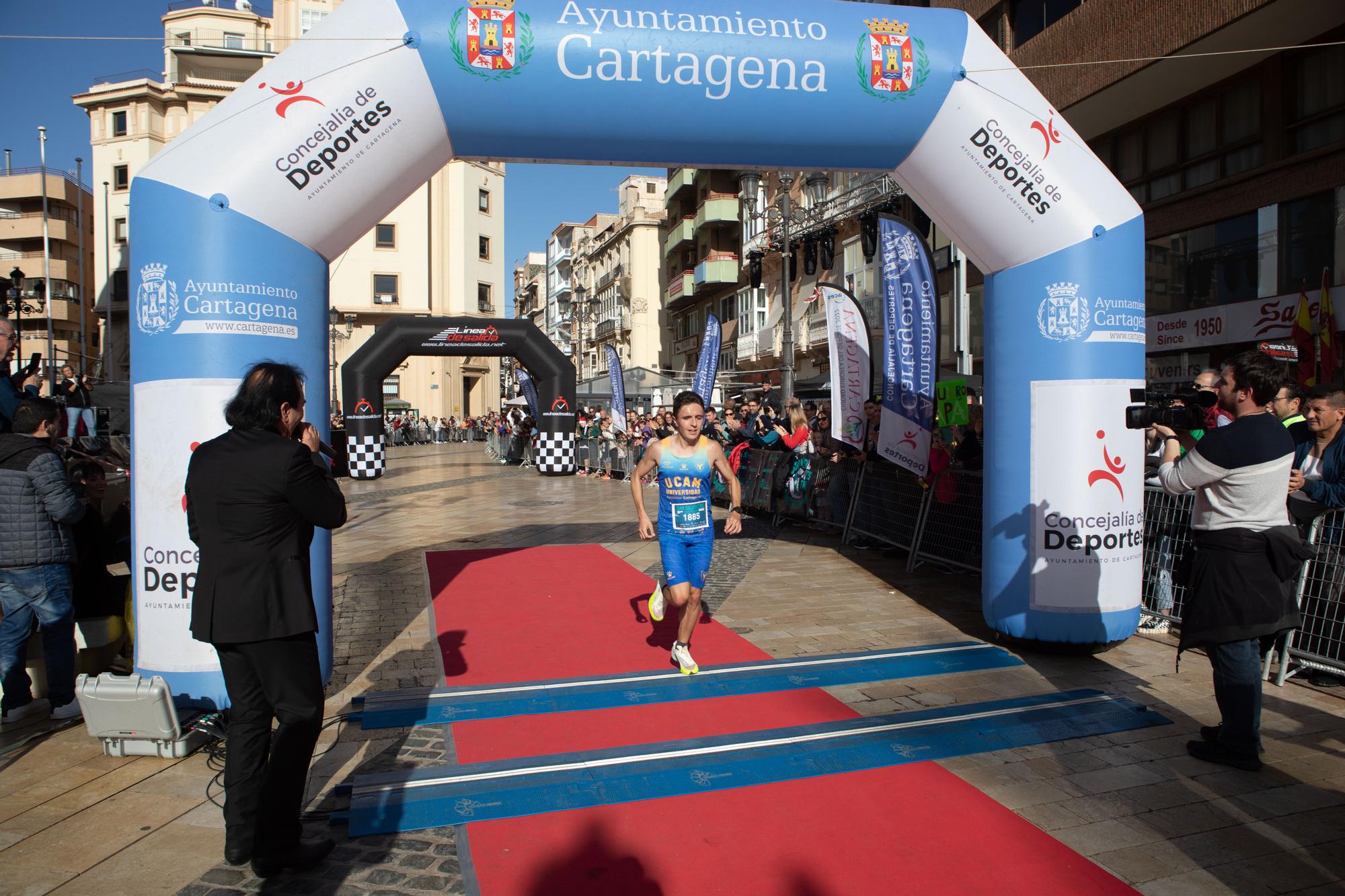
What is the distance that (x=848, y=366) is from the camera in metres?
10.3

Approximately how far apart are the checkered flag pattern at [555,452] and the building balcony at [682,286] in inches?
815

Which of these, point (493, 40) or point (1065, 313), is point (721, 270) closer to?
point (1065, 313)

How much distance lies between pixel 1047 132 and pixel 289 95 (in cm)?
Answer: 494

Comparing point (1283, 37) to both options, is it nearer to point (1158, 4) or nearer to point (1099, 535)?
point (1158, 4)

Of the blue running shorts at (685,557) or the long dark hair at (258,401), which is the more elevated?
the long dark hair at (258,401)

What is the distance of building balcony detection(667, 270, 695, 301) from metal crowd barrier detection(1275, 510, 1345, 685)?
3755 cm

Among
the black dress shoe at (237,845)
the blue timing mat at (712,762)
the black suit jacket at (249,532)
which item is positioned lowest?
the blue timing mat at (712,762)

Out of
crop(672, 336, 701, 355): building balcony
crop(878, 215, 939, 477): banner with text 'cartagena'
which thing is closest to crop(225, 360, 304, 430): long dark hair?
crop(878, 215, 939, 477): banner with text 'cartagena'

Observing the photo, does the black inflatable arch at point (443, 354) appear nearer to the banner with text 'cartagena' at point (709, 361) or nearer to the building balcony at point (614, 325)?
the banner with text 'cartagena' at point (709, 361)

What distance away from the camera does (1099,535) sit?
582 cm

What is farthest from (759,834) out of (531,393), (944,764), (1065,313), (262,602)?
(531,393)

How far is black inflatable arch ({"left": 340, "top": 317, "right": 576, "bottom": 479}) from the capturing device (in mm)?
21688

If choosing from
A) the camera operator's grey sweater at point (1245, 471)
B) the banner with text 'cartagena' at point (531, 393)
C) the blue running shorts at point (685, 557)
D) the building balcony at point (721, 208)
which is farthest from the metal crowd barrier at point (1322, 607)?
the building balcony at point (721, 208)

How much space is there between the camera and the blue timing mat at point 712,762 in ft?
12.7
